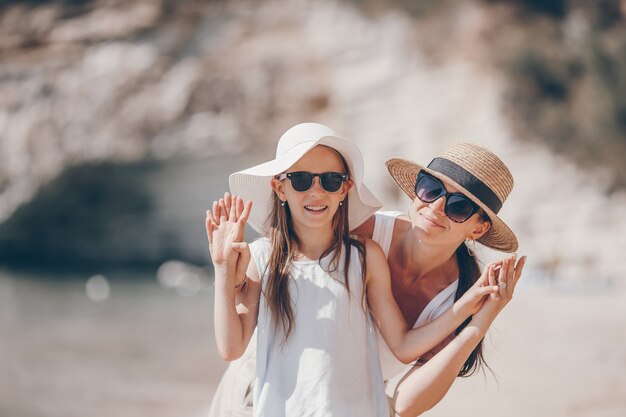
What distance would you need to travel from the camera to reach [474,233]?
2.25 metres

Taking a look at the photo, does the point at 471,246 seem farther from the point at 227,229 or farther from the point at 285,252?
the point at 227,229

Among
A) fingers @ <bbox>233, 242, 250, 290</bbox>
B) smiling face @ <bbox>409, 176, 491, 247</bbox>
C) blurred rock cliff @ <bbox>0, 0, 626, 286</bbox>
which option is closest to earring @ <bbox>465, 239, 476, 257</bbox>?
smiling face @ <bbox>409, 176, 491, 247</bbox>

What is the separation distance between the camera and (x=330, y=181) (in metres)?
2.03

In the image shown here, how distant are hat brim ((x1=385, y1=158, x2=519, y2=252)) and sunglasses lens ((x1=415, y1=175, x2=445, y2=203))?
0.08 ft

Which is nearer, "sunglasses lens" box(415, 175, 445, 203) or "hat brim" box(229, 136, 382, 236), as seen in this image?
"hat brim" box(229, 136, 382, 236)

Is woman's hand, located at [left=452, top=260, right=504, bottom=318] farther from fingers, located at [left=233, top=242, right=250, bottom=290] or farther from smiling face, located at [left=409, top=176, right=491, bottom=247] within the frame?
fingers, located at [left=233, top=242, right=250, bottom=290]

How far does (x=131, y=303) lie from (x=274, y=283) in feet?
44.4

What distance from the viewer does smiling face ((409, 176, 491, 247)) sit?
7.06 feet

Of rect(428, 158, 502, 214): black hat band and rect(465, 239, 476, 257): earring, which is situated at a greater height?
rect(428, 158, 502, 214): black hat band

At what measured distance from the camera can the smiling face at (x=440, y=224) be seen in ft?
7.06

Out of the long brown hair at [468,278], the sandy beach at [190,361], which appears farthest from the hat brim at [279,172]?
the sandy beach at [190,361]

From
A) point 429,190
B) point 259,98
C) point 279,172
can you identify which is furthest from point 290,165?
point 259,98

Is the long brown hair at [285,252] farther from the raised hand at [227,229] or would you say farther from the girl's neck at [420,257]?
the girl's neck at [420,257]

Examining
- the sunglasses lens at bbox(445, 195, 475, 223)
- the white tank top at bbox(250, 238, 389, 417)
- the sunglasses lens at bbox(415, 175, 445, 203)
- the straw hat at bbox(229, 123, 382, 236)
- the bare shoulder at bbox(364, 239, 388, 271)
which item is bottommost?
the white tank top at bbox(250, 238, 389, 417)
